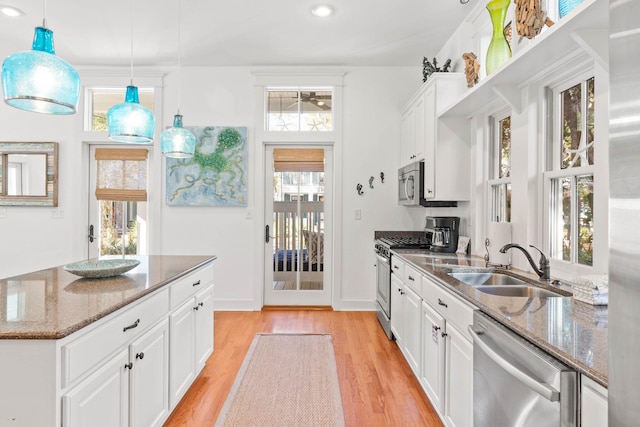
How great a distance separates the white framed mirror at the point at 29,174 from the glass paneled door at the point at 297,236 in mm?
2507

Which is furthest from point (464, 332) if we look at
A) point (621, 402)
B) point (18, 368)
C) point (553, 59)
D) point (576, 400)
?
point (18, 368)

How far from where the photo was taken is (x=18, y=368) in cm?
113

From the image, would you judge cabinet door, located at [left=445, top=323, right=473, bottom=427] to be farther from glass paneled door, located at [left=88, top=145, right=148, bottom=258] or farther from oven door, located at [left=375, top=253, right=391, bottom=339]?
glass paneled door, located at [left=88, top=145, right=148, bottom=258]

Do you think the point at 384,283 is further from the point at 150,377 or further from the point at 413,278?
the point at 150,377

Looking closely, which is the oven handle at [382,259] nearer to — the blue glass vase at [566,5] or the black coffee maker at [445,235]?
the black coffee maker at [445,235]

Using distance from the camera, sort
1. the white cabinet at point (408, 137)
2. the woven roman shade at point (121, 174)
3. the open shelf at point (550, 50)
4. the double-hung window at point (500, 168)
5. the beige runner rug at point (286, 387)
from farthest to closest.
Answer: the woven roman shade at point (121, 174), the white cabinet at point (408, 137), the double-hung window at point (500, 168), the beige runner rug at point (286, 387), the open shelf at point (550, 50)

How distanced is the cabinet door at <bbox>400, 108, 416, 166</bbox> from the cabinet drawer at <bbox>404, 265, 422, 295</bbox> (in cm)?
145

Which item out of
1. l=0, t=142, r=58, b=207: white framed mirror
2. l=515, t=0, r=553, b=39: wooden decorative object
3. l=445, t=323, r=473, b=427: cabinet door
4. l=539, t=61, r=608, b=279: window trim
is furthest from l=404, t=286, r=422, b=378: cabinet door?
l=0, t=142, r=58, b=207: white framed mirror

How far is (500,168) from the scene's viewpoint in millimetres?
2979

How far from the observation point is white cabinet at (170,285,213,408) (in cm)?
211

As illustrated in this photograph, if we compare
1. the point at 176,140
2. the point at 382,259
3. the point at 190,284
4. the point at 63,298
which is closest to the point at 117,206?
the point at 176,140

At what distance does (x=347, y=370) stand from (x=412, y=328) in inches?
23.7

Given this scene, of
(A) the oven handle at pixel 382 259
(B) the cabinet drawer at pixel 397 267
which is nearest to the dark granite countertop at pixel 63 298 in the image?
(B) the cabinet drawer at pixel 397 267

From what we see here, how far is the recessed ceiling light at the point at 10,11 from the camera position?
10.4 feet
